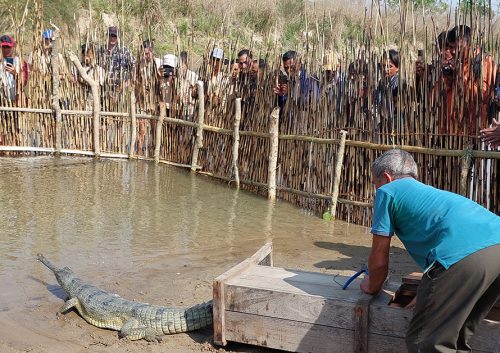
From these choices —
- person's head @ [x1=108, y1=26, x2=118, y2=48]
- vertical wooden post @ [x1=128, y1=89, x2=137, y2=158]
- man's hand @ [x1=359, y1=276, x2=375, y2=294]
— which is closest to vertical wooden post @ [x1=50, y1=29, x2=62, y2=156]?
person's head @ [x1=108, y1=26, x2=118, y2=48]

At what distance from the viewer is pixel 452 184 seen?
605 centimetres

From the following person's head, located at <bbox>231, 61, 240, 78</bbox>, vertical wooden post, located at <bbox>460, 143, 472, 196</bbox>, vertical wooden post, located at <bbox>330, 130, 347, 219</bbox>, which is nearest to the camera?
vertical wooden post, located at <bbox>460, 143, 472, 196</bbox>

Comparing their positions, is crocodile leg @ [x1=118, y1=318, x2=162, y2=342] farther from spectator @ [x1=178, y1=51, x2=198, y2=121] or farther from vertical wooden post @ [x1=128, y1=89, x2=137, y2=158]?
vertical wooden post @ [x1=128, y1=89, x2=137, y2=158]

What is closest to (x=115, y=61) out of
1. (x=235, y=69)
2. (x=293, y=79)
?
(x=235, y=69)

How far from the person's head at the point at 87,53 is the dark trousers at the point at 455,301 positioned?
8.55 metres

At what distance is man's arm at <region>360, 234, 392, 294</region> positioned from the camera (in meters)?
3.08

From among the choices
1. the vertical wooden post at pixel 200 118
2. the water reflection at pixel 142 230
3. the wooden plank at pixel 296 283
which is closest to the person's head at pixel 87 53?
the water reflection at pixel 142 230

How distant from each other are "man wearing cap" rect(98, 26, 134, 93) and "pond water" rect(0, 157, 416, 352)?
6.25 feet

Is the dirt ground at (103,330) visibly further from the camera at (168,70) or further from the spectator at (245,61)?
the camera at (168,70)

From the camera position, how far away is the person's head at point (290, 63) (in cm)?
765

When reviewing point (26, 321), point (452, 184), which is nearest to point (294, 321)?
point (26, 321)

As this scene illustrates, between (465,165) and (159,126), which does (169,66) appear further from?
(465,165)

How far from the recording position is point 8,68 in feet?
33.6

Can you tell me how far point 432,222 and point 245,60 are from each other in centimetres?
628
